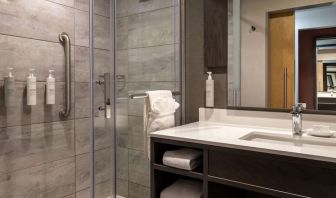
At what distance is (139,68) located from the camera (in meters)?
1.89

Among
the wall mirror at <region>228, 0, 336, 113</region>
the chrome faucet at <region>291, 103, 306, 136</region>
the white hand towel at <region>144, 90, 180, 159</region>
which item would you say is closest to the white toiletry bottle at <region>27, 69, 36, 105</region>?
the white hand towel at <region>144, 90, 180, 159</region>

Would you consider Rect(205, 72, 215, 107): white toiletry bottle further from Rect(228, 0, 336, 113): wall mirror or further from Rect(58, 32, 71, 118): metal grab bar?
Rect(58, 32, 71, 118): metal grab bar

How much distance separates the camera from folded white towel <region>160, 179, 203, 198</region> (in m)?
1.48

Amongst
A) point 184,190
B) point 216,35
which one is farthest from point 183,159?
point 216,35

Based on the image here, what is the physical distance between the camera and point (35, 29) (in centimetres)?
191

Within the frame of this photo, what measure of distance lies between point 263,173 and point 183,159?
42 cm

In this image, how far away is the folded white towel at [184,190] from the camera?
1.48 meters

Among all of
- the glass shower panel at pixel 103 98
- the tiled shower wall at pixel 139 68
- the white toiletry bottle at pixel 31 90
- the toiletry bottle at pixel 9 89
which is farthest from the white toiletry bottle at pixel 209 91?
the toiletry bottle at pixel 9 89

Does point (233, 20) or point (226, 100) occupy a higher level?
point (233, 20)

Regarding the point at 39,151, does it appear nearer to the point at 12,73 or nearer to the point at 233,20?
the point at 12,73

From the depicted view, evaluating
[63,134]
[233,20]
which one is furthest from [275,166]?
[63,134]

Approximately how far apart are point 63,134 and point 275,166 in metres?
1.69

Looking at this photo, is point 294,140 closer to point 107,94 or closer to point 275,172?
point 275,172

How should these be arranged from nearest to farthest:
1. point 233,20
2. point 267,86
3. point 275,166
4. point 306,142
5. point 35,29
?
point 275,166
point 306,142
point 267,86
point 233,20
point 35,29
